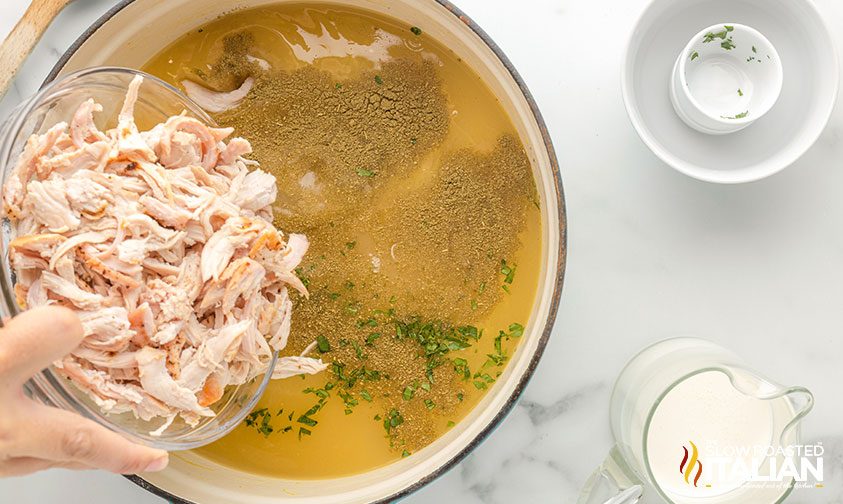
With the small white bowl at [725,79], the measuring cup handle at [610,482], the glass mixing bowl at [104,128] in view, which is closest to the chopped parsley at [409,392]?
the glass mixing bowl at [104,128]

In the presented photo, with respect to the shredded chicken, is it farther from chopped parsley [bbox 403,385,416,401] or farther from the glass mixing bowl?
chopped parsley [bbox 403,385,416,401]

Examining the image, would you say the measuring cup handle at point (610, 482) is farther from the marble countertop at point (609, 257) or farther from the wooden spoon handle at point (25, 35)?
the wooden spoon handle at point (25, 35)

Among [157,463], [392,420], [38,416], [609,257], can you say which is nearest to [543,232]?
[609,257]

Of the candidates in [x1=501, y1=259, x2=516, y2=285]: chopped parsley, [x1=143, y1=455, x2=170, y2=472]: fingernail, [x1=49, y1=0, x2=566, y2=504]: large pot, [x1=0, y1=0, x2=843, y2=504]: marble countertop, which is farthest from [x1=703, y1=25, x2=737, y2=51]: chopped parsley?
[x1=143, y1=455, x2=170, y2=472]: fingernail

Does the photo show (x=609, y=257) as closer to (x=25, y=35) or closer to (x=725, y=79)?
(x=725, y=79)

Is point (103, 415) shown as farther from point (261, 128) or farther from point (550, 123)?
point (550, 123)

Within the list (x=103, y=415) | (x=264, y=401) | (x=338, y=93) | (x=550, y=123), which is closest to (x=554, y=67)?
(x=550, y=123)
